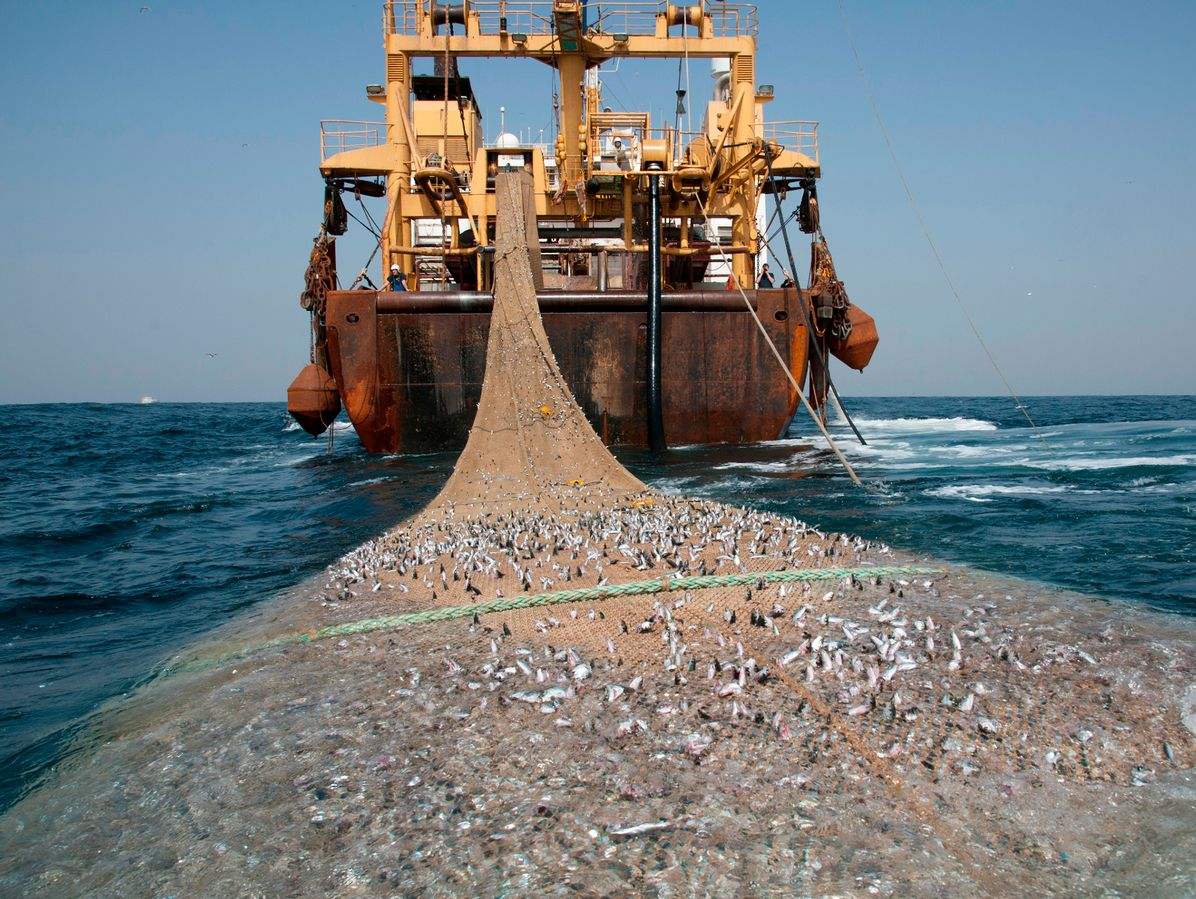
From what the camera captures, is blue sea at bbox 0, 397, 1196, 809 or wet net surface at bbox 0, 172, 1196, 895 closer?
wet net surface at bbox 0, 172, 1196, 895

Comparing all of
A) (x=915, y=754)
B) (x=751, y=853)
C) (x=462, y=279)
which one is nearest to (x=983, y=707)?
(x=915, y=754)

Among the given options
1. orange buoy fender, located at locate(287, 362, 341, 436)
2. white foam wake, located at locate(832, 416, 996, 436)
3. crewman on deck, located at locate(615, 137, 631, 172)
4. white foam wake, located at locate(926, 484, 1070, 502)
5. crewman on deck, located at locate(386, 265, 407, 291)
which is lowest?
white foam wake, located at locate(926, 484, 1070, 502)

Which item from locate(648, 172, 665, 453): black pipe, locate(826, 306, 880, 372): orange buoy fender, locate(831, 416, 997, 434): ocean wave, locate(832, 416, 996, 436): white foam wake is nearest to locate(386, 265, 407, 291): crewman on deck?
locate(648, 172, 665, 453): black pipe

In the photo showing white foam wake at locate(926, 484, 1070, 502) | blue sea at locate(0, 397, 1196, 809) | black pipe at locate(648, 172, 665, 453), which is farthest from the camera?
black pipe at locate(648, 172, 665, 453)

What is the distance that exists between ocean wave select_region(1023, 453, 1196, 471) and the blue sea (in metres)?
0.07

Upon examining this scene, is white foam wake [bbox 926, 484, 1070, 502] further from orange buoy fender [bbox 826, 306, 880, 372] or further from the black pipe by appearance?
the black pipe

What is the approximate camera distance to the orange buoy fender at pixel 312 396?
17.2m

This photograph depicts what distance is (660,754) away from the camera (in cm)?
370

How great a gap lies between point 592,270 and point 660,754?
580 inches

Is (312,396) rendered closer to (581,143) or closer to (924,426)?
(581,143)

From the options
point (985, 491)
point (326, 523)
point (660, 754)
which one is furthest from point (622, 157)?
point (660, 754)

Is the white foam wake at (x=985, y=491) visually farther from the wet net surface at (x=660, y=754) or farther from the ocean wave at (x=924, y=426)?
the ocean wave at (x=924, y=426)

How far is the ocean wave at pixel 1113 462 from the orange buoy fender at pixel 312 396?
14.9 m

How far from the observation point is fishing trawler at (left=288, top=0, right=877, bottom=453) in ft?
51.7
